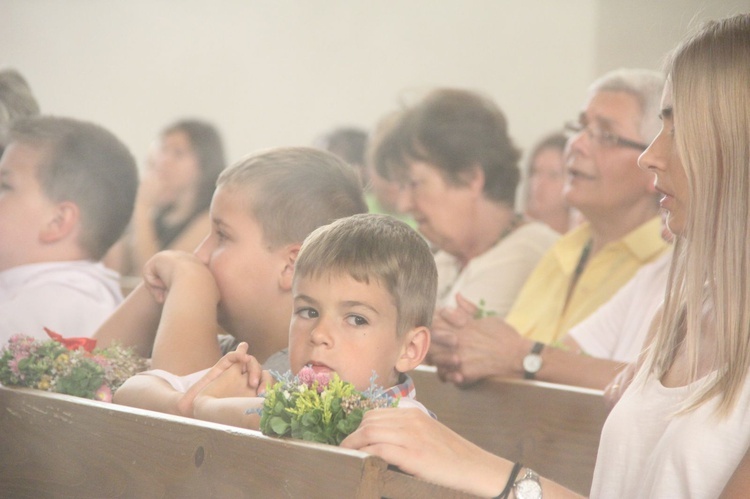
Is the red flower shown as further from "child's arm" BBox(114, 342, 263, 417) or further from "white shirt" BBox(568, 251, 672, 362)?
"white shirt" BBox(568, 251, 672, 362)

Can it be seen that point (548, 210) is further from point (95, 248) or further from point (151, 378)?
point (151, 378)

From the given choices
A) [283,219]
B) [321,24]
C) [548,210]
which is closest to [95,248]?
[283,219]

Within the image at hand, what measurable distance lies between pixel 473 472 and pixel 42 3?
802cm

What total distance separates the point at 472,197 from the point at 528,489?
2681 mm

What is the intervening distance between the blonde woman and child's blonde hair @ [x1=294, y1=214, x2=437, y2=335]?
1.36 ft

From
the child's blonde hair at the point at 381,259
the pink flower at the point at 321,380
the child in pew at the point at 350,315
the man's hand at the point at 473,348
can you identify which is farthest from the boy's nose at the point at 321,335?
the man's hand at the point at 473,348

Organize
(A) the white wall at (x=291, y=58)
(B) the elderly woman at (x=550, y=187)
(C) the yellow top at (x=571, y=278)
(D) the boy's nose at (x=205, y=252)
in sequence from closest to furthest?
(D) the boy's nose at (x=205, y=252) → (C) the yellow top at (x=571, y=278) → (B) the elderly woman at (x=550, y=187) → (A) the white wall at (x=291, y=58)

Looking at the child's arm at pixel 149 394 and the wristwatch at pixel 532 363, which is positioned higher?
the child's arm at pixel 149 394

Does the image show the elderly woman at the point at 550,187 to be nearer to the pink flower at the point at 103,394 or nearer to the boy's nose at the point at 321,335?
the pink flower at the point at 103,394

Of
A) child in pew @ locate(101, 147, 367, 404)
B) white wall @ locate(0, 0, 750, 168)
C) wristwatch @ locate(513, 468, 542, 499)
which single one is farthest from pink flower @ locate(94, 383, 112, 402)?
white wall @ locate(0, 0, 750, 168)

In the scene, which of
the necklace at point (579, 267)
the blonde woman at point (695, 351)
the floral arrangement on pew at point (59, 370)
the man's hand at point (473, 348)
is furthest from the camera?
the necklace at point (579, 267)

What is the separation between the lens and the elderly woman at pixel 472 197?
4.26 meters

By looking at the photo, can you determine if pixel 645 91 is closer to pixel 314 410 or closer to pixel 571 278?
pixel 571 278

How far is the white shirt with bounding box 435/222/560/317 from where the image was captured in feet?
13.9
